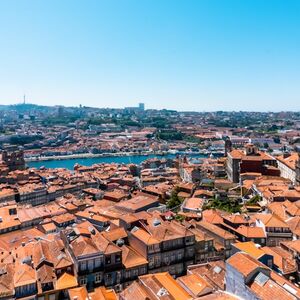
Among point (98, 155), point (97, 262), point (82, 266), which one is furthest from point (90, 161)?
point (82, 266)

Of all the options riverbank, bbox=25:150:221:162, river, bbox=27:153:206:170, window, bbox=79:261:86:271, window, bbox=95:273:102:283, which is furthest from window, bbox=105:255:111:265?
riverbank, bbox=25:150:221:162

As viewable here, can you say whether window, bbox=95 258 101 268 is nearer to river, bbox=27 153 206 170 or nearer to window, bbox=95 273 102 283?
window, bbox=95 273 102 283

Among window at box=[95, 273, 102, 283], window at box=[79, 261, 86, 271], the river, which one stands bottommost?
Answer: the river

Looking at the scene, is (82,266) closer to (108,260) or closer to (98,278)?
(98,278)

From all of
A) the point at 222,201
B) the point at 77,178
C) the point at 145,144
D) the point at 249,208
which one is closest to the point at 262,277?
the point at 249,208

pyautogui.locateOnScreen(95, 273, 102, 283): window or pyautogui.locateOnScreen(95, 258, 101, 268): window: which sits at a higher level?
pyautogui.locateOnScreen(95, 258, 101, 268): window

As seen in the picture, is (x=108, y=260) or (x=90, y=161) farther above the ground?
(x=108, y=260)

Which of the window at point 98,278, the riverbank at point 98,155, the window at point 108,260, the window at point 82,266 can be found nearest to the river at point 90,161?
the riverbank at point 98,155

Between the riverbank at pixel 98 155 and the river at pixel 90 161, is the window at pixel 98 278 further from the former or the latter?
the riverbank at pixel 98 155

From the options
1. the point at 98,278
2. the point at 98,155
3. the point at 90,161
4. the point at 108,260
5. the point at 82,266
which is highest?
the point at 108,260

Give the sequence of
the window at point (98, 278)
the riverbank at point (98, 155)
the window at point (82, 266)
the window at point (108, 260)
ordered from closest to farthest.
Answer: the window at point (82, 266) → the window at point (98, 278) → the window at point (108, 260) → the riverbank at point (98, 155)

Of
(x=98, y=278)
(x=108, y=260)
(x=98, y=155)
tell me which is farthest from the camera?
(x=98, y=155)
